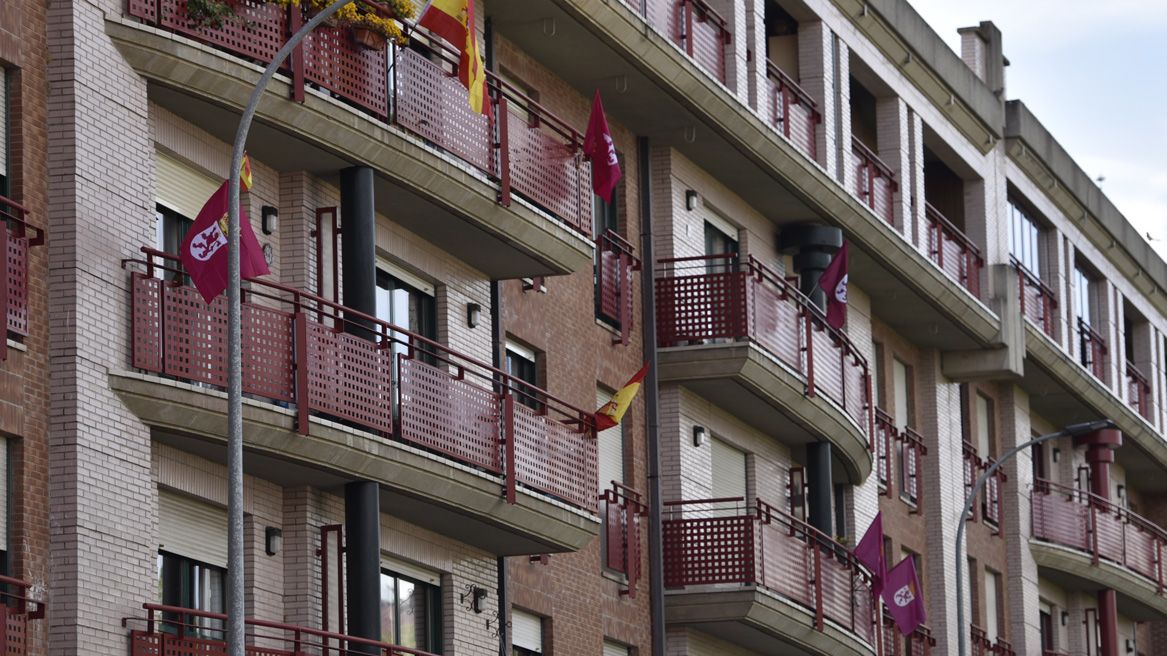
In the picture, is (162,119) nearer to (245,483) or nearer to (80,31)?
(80,31)

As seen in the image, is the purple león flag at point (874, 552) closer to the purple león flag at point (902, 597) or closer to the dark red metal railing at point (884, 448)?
the purple león flag at point (902, 597)

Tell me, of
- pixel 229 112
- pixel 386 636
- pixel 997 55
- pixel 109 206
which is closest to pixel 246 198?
pixel 229 112

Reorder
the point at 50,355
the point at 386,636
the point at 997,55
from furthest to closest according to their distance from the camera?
the point at 997,55 → the point at 386,636 → the point at 50,355

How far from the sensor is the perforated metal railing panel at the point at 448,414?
29.3 metres

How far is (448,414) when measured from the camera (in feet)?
98.6

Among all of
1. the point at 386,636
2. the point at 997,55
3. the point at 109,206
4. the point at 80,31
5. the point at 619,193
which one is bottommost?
the point at 386,636

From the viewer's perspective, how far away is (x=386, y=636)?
31312 mm

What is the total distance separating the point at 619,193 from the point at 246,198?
423 inches

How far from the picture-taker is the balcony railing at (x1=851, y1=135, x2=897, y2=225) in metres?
46.0

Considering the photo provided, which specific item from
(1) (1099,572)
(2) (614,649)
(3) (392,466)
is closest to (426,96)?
(3) (392,466)

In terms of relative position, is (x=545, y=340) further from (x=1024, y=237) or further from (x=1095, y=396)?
(x=1095, y=396)

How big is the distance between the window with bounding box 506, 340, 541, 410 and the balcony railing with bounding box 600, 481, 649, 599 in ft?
6.31

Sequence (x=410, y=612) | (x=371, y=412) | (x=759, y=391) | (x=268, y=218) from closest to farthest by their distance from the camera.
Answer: (x=371, y=412), (x=268, y=218), (x=410, y=612), (x=759, y=391)

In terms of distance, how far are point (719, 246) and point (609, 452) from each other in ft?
18.8
